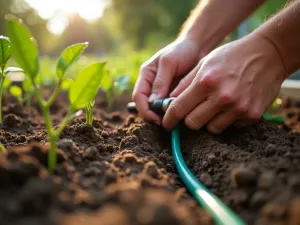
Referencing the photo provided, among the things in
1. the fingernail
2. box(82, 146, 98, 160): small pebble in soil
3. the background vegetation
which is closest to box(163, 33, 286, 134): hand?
the fingernail

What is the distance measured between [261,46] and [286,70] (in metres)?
0.19

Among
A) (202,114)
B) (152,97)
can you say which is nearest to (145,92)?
(152,97)

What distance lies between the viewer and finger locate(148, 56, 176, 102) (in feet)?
5.81

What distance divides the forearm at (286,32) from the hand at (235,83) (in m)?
0.03

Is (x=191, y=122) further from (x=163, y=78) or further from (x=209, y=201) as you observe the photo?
(x=209, y=201)

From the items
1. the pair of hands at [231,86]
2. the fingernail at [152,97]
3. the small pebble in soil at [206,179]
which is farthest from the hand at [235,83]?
the small pebble in soil at [206,179]

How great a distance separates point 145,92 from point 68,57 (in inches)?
32.4

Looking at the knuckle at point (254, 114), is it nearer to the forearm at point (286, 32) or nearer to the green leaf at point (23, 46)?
A: the forearm at point (286, 32)

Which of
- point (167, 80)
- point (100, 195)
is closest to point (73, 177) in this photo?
point (100, 195)

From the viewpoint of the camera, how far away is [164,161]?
1344 mm

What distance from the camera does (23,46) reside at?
2.84 feet

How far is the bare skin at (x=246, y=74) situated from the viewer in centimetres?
139

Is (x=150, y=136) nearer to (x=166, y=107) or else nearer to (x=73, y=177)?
(x=166, y=107)

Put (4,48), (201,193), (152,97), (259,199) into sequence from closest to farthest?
1. (259,199)
2. (201,193)
3. (4,48)
4. (152,97)
